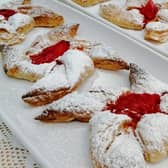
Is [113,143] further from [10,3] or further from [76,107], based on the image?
[10,3]

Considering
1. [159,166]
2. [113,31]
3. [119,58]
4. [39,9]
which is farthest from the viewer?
[39,9]

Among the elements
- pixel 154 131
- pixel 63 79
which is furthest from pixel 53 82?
pixel 154 131

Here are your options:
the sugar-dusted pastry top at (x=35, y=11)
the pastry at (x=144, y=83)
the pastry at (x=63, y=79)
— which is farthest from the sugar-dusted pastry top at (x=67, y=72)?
the sugar-dusted pastry top at (x=35, y=11)

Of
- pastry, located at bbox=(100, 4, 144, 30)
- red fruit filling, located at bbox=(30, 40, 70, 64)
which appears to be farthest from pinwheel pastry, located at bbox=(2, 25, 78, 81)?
pastry, located at bbox=(100, 4, 144, 30)

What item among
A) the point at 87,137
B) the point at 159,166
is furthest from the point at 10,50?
the point at 159,166

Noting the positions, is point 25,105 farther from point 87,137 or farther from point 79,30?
point 79,30

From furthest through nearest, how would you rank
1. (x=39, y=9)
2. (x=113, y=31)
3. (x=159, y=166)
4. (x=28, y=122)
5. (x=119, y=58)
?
(x=39, y=9) → (x=113, y=31) → (x=119, y=58) → (x=28, y=122) → (x=159, y=166)
